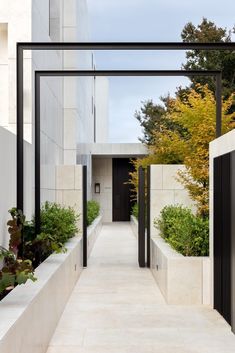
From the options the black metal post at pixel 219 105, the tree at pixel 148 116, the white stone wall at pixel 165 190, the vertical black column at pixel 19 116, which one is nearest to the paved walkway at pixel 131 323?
the vertical black column at pixel 19 116

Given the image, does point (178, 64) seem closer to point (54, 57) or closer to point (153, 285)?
point (54, 57)

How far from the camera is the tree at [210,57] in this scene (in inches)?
831

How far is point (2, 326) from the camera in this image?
3658 mm

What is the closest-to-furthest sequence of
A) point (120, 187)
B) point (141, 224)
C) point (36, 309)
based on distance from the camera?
point (36, 309) < point (141, 224) < point (120, 187)

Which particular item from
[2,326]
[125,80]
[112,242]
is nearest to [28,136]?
[2,326]

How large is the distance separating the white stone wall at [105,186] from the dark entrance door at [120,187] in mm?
234

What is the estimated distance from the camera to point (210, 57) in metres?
21.3

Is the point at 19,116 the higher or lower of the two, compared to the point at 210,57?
lower

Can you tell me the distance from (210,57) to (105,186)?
7939mm

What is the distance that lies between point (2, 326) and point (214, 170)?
4243 mm

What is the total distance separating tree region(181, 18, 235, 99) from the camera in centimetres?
2111

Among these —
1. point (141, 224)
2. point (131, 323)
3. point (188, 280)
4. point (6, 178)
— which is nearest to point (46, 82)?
point (141, 224)

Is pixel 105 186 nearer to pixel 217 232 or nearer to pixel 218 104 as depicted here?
pixel 218 104

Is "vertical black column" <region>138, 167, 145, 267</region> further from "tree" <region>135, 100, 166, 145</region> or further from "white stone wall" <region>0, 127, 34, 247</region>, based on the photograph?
"tree" <region>135, 100, 166, 145</region>
